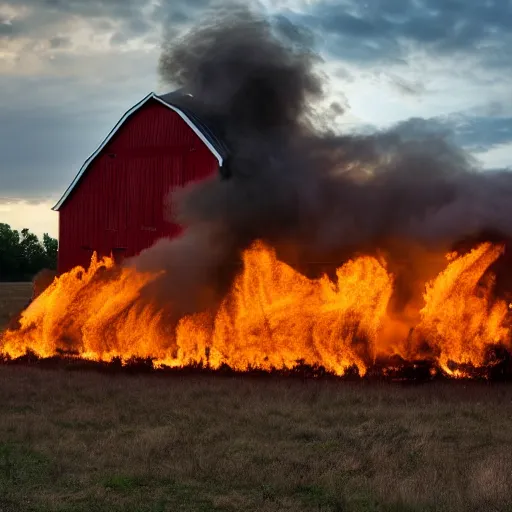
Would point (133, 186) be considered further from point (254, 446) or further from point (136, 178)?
point (254, 446)

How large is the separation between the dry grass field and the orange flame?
144 centimetres

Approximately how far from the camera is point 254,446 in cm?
1020

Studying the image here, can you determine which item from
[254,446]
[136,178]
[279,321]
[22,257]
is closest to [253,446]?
[254,446]

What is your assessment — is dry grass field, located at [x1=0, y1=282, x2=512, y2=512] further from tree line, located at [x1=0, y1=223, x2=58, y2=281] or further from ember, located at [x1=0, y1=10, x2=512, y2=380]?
tree line, located at [x1=0, y1=223, x2=58, y2=281]

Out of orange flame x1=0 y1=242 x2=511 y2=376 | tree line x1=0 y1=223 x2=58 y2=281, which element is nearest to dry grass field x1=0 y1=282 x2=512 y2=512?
orange flame x1=0 y1=242 x2=511 y2=376

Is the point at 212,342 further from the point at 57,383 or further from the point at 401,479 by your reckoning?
the point at 401,479

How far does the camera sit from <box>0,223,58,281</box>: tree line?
96.6 m

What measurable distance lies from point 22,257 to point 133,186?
80.3 meters

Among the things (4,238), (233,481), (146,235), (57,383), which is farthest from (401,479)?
(4,238)

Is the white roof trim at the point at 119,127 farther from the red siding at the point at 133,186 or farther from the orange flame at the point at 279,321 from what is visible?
the orange flame at the point at 279,321

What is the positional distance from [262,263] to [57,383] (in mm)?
6138

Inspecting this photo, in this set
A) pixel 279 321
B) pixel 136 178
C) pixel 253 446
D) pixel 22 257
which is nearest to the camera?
pixel 253 446

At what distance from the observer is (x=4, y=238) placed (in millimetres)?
104438

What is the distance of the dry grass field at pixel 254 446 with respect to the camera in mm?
7984
